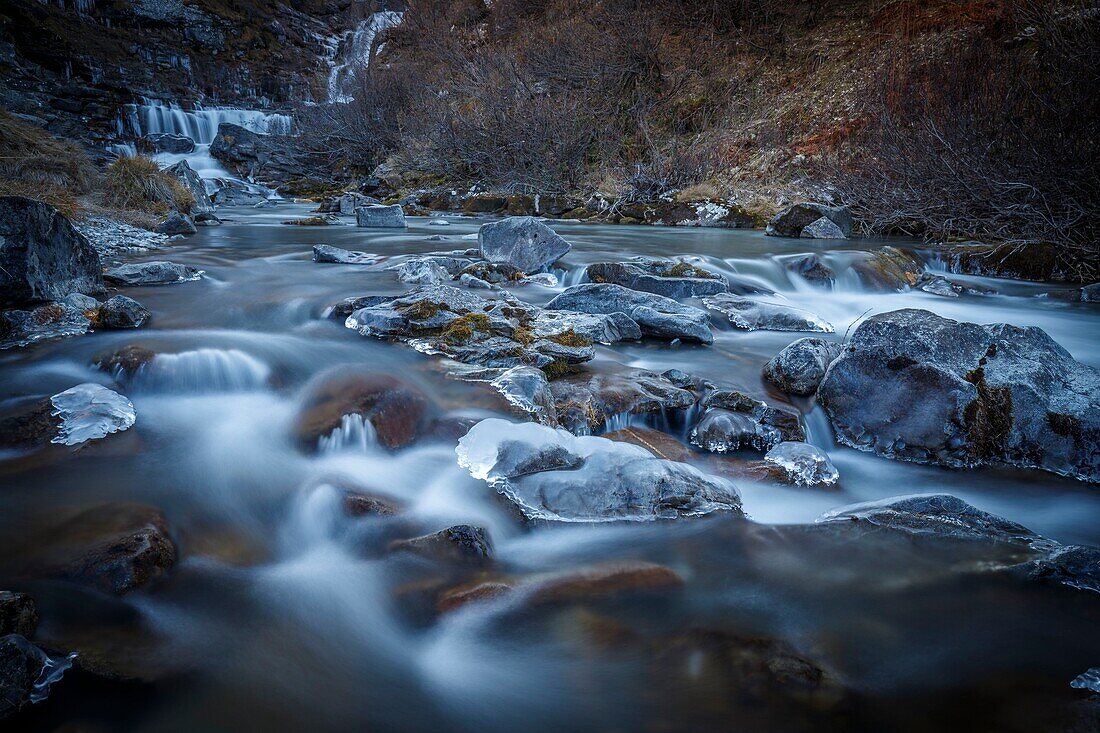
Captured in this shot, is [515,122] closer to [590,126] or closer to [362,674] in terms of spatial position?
[590,126]

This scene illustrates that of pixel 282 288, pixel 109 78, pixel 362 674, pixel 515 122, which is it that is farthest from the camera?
pixel 109 78

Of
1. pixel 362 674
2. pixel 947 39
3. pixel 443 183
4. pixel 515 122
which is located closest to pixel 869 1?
pixel 947 39

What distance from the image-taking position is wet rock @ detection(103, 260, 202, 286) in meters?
5.88

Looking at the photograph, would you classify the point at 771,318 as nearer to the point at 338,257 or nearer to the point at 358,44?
the point at 338,257

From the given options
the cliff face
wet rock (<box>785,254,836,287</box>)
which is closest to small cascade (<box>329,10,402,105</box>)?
the cliff face

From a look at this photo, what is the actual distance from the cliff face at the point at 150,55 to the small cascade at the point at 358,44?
1.05 m

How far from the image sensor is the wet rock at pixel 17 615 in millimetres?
1674

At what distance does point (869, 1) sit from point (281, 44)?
3541 cm

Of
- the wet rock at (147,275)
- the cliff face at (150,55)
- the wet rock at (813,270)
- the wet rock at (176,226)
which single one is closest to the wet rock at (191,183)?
the wet rock at (176,226)

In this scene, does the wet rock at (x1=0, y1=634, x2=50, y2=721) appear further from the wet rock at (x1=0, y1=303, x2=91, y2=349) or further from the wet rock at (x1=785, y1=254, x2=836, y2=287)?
the wet rock at (x1=785, y1=254, x2=836, y2=287)

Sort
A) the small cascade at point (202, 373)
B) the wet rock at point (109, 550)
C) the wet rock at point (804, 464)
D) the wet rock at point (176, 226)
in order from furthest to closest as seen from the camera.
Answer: the wet rock at point (176, 226), the small cascade at point (202, 373), the wet rock at point (804, 464), the wet rock at point (109, 550)

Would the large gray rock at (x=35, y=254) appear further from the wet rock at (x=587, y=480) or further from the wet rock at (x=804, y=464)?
the wet rock at (x=804, y=464)

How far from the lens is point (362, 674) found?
6.04ft

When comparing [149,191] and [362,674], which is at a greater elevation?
[149,191]
